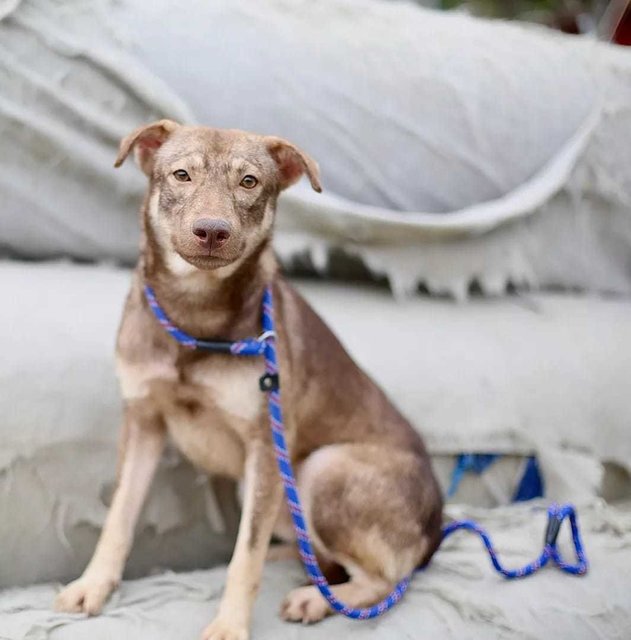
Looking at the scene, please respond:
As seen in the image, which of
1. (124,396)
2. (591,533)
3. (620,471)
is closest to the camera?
(124,396)

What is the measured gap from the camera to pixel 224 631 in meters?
1.23

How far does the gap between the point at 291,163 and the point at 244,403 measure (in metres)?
0.37

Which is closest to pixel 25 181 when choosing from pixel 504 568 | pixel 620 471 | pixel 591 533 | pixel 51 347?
pixel 51 347

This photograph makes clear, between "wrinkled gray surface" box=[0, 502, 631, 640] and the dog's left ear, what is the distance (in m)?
0.67

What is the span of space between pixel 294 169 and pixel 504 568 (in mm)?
771

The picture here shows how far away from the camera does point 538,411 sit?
1.80 metres

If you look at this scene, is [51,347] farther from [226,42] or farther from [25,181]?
[226,42]

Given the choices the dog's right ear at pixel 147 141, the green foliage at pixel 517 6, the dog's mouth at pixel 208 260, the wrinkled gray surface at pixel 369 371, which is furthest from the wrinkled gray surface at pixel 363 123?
the green foliage at pixel 517 6

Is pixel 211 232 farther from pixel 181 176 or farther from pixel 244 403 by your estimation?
pixel 244 403

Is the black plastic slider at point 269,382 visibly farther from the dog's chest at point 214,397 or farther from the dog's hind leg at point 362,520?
the dog's hind leg at point 362,520

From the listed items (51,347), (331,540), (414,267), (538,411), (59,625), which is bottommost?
(59,625)

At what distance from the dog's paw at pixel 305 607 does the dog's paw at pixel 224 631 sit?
0.34ft

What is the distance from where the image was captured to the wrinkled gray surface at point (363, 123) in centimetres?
164

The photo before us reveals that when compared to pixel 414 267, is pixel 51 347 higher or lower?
lower
